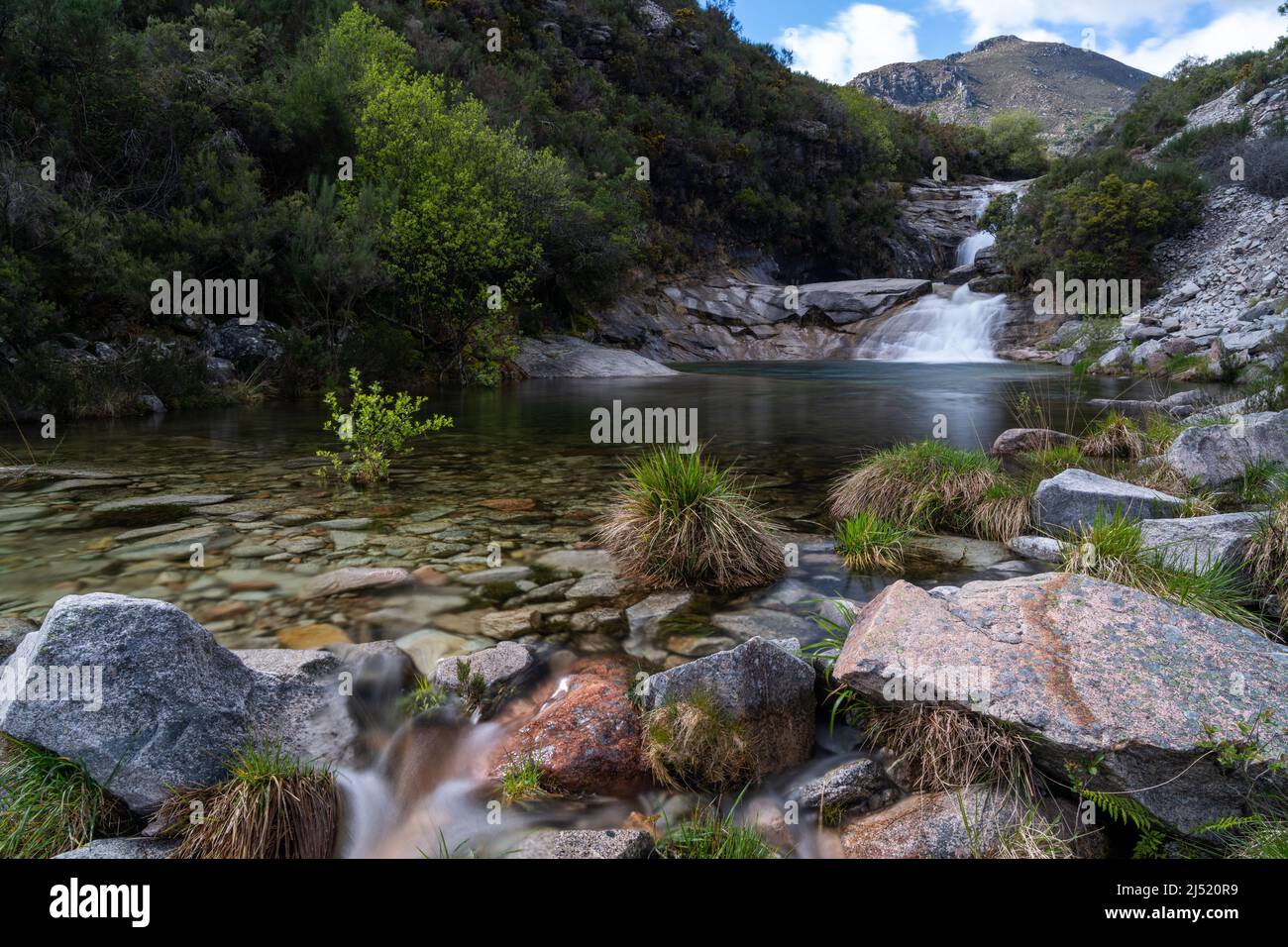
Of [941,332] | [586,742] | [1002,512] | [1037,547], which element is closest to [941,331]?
[941,332]

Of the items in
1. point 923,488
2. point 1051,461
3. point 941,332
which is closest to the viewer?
point 923,488

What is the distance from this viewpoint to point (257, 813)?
2689 mm

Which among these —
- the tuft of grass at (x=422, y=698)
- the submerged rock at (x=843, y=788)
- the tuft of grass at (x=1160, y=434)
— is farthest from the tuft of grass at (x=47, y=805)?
the tuft of grass at (x=1160, y=434)

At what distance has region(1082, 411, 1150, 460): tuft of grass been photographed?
9078mm

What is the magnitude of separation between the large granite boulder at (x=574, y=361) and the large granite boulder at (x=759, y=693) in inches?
886

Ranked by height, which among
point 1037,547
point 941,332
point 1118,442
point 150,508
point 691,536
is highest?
point 941,332

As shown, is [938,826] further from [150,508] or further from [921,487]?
[150,508]

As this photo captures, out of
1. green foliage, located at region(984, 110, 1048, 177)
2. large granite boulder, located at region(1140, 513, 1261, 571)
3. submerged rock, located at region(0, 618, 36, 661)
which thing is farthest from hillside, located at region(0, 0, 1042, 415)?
green foliage, located at region(984, 110, 1048, 177)

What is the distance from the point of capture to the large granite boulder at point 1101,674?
2770mm

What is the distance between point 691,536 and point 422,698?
7.75ft

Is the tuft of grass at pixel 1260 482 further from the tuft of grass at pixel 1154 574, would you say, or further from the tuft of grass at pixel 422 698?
the tuft of grass at pixel 422 698

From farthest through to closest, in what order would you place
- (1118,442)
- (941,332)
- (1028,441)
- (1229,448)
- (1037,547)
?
(941,332) → (1028,441) → (1118,442) → (1229,448) → (1037,547)

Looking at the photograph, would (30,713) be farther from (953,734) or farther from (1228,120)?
(1228,120)

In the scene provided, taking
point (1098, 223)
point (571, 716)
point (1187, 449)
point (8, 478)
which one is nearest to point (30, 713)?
point (571, 716)
